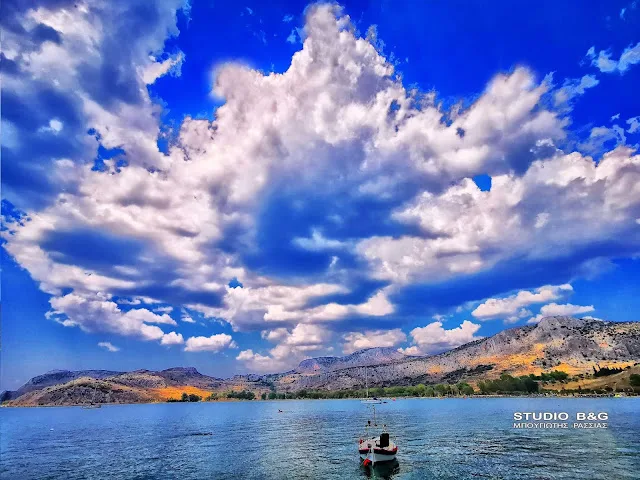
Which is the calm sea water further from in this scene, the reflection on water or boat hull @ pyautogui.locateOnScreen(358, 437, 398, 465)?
boat hull @ pyautogui.locateOnScreen(358, 437, 398, 465)

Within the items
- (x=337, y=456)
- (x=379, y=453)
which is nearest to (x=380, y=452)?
(x=379, y=453)

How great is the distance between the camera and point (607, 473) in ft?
236

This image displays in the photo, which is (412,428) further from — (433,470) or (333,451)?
(433,470)

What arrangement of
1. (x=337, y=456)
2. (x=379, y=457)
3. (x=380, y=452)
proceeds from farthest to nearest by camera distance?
1. (x=337, y=456)
2. (x=380, y=452)
3. (x=379, y=457)

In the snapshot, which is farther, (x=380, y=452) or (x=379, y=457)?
(x=380, y=452)

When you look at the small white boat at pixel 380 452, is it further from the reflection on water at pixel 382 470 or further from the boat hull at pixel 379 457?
the reflection on water at pixel 382 470

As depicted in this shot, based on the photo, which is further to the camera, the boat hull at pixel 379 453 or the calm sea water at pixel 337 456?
the boat hull at pixel 379 453

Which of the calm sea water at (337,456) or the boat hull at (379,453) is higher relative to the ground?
the boat hull at (379,453)

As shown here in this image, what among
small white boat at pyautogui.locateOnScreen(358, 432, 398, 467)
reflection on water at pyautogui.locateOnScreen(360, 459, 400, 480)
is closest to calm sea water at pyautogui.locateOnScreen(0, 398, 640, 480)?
reflection on water at pyautogui.locateOnScreen(360, 459, 400, 480)

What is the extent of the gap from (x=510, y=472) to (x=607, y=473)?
54.1 feet

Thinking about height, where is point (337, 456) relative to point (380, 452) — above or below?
below

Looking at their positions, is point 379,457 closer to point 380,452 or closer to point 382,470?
point 380,452

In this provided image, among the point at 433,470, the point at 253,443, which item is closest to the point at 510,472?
the point at 433,470

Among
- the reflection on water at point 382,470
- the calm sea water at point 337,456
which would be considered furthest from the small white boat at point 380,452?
the calm sea water at point 337,456
